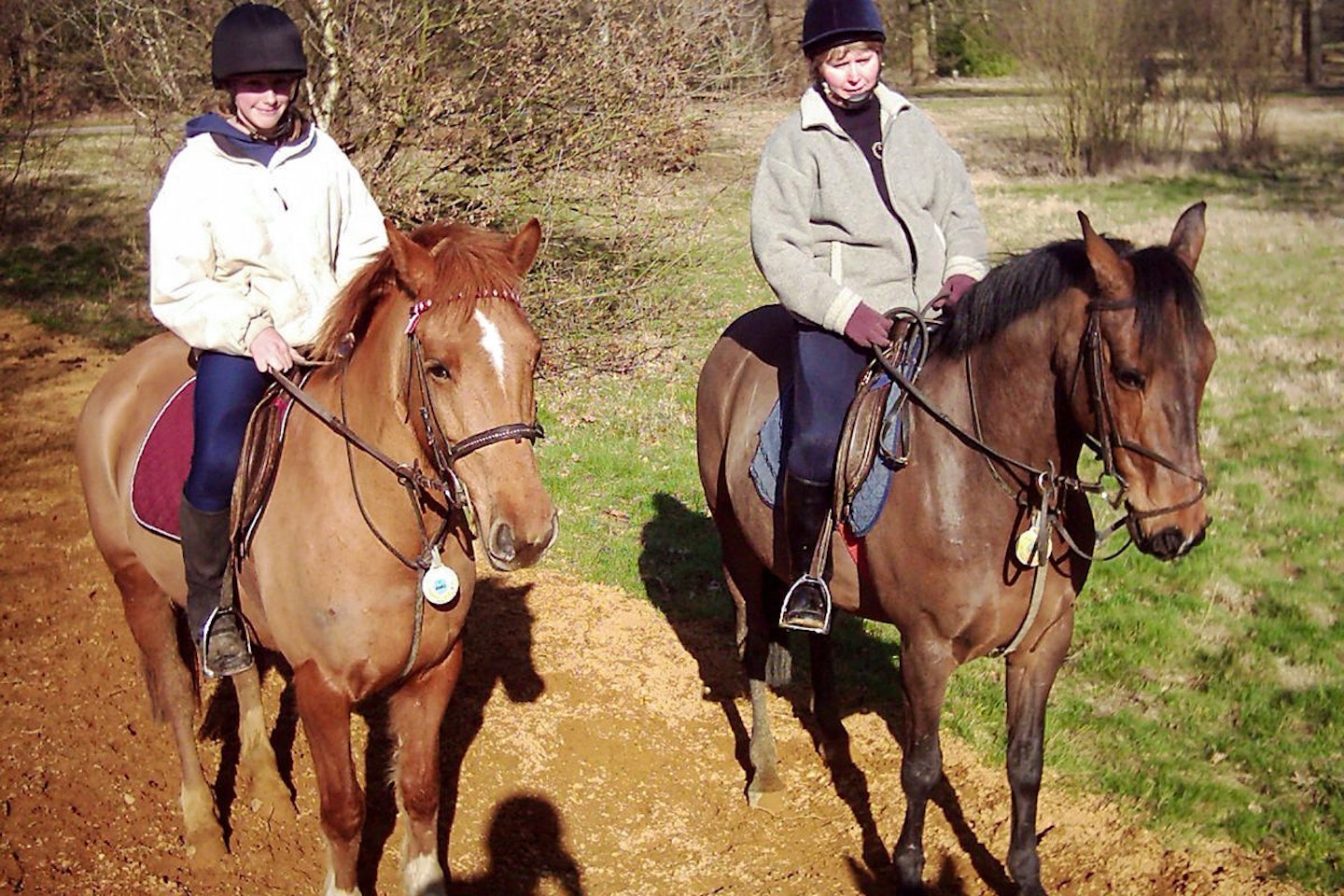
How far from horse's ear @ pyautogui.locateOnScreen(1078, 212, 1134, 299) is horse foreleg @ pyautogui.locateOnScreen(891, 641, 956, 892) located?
1.42 meters

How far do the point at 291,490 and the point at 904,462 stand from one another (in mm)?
2132

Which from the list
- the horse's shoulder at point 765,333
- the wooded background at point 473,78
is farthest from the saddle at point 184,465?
the wooded background at point 473,78

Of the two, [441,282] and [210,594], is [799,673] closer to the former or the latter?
[210,594]

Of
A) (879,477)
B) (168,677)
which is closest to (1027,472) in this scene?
(879,477)

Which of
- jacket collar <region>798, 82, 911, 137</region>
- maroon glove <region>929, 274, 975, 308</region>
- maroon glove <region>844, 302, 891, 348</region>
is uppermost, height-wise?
jacket collar <region>798, 82, 911, 137</region>

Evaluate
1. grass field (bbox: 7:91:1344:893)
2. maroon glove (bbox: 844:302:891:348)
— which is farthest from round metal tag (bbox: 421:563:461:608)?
grass field (bbox: 7:91:1344:893)

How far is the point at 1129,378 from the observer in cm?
361

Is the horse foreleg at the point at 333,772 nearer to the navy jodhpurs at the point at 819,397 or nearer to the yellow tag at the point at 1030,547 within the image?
the navy jodhpurs at the point at 819,397

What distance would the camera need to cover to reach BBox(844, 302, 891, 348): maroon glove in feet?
14.4

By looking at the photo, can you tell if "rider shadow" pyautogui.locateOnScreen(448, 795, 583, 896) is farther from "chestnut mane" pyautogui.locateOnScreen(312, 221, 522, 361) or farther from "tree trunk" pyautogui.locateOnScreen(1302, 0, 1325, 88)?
"tree trunk" pyautogui.locateOnScreen(1302, 0, 1325, 88)

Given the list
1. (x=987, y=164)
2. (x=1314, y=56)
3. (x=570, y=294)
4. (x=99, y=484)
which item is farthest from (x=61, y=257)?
(x=1314, y=56)

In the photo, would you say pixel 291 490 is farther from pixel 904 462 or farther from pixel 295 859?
pixel 904 462

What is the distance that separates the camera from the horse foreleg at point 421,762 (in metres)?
4.26

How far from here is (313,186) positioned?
4.24 m
